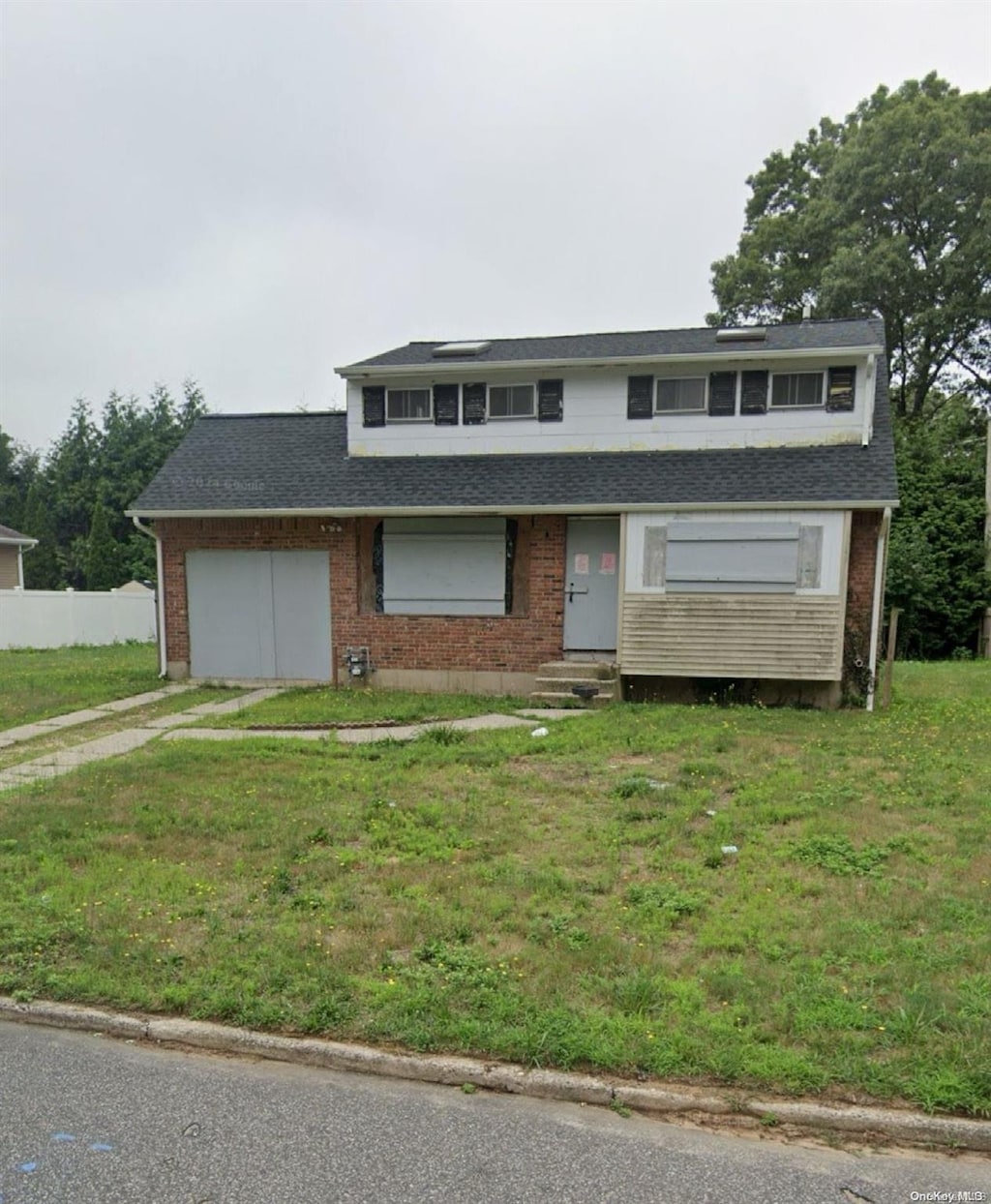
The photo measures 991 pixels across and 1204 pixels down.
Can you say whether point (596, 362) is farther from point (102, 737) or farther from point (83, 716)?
point (83, 716)

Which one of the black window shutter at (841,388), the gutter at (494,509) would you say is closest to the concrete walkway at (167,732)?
→ the gutter at (494,509)

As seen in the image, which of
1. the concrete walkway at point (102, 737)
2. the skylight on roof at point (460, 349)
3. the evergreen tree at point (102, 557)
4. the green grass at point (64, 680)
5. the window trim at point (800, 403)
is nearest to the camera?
the concrete walkway at point (102, 737)

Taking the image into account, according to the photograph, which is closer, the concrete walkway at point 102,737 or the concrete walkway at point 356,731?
the concrete walkway at point 102,737

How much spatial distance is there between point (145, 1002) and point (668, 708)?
7.45 metres

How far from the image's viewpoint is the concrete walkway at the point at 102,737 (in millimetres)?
6855

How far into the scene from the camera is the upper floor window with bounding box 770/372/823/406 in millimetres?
10922

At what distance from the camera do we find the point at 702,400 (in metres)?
11.3

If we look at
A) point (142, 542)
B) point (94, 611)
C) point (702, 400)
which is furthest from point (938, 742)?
point (142, 542)

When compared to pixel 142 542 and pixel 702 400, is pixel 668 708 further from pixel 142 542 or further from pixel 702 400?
pixel 142 542

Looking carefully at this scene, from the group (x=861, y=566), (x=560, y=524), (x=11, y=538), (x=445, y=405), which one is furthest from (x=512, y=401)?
(x=11, y=538)

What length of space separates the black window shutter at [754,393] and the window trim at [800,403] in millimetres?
92

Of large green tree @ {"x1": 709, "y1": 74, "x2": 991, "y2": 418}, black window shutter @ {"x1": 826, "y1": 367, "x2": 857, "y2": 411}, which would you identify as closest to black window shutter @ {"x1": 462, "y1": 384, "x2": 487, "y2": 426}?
black window shutter @ {"x1": 826, "y1": 367, "x2": 857, "y2": 411}

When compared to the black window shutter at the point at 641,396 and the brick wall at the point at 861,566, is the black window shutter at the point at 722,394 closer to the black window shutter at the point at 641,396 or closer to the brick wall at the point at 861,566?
the black window shutter at the point at 641,396

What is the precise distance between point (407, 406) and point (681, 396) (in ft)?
14.1
